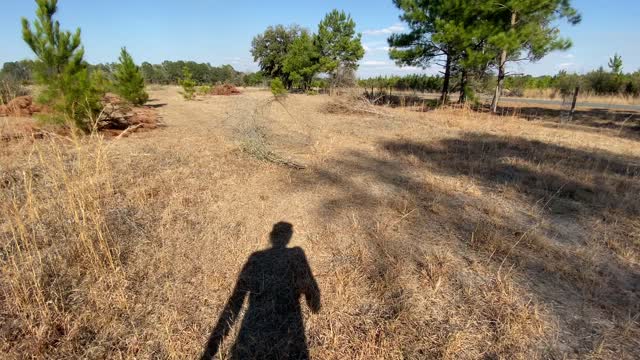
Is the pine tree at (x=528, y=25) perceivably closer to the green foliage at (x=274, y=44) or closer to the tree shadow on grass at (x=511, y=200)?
the tree shadow on grass at (x=511, y=200)

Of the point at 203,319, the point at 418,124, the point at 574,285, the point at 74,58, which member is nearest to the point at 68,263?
the point at 203,319

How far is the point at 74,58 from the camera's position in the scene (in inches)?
258

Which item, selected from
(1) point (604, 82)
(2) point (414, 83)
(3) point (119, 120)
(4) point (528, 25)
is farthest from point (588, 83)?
(3) point (119, 120)

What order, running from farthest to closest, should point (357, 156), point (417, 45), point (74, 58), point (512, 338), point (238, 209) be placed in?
point (417, 45) < point (74, 58) < point (357, 156) < point (238, 209) < point (512, 338)

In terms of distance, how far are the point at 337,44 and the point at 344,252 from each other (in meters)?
28.1

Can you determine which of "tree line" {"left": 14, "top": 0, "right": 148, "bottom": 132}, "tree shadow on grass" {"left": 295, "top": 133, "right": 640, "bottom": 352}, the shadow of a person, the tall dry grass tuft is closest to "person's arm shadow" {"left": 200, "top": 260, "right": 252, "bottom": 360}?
the shadow of a person

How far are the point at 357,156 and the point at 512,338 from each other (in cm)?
444

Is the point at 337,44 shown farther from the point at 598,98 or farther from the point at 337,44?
the point at 598,98

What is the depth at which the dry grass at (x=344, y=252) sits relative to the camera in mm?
1812

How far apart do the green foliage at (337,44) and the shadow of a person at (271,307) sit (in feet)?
85.9

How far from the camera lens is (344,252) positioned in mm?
2701

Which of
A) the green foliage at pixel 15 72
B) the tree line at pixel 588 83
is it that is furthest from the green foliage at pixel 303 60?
the green foliage at pixel 15 72

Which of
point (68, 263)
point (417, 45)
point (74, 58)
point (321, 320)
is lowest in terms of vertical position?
point (321, 320)

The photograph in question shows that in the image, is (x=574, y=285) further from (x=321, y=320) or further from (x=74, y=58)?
(x=74, y=58)
